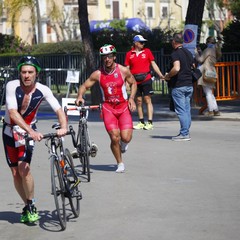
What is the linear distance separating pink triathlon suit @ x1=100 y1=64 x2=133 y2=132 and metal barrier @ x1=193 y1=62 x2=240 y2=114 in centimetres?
1146

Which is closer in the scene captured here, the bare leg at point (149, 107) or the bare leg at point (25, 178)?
the bare leg at point (25, 178)

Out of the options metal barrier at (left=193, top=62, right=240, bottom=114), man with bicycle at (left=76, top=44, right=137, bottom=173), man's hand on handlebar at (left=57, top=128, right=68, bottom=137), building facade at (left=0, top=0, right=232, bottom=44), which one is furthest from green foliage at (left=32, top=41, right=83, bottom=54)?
man's hand on handlebar at (left=57, top=128, right=68, bottom=137)

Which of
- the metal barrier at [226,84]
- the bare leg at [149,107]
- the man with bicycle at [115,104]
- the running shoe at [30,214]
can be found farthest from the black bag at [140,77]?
the running shoe at [30,214]

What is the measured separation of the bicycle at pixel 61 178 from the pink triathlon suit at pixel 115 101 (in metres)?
3.32

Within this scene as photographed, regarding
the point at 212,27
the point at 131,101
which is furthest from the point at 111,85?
the point at 212,27

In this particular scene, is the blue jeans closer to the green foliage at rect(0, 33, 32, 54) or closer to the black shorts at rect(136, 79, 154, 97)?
the black shorts at rect(136, 79, 154, 97)

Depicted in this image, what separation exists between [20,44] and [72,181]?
119 feet

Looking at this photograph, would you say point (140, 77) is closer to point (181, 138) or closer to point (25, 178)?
point (181, 138)

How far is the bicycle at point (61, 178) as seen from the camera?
8.95 meters

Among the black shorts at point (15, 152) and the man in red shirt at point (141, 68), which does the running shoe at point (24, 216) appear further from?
the man in red shirt at point (141, 68)

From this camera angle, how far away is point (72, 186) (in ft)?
30.9

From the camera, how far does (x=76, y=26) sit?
253 feet

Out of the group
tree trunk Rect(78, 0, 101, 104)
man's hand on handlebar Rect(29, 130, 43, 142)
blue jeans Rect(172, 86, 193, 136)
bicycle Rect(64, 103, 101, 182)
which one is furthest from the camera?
tree trunk Rect(78, 0, 101, 104)

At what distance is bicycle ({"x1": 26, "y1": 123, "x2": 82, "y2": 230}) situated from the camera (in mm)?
8945
